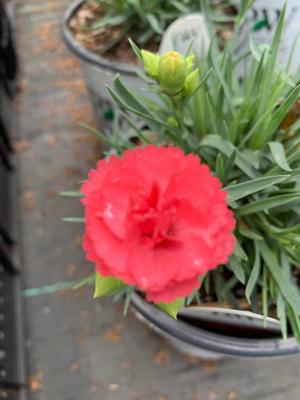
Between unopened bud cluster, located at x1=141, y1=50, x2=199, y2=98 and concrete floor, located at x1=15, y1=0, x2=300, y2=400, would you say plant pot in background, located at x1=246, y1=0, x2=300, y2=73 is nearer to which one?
unopened bud cluster, located at x1=141, y1=50, x2=199, y2=98

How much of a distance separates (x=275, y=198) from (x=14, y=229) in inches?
25.4

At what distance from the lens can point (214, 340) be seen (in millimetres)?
578

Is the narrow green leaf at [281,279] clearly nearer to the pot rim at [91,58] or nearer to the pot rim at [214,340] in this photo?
the pot rim at [214,340]

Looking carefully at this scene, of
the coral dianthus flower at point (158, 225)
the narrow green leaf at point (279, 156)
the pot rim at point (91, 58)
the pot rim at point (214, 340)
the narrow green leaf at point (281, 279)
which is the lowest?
the pot rim at point (214, 340)

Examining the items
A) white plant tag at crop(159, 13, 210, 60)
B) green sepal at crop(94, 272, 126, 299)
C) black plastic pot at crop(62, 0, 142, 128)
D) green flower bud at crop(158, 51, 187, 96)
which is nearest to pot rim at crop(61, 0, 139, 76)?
black plastic pot at crop(62, 0, 142, 128)

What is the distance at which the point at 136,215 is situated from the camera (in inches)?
12.4

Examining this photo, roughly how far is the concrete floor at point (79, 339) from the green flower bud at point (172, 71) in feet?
1.72

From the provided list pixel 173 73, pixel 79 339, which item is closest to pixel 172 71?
pixel 173 73

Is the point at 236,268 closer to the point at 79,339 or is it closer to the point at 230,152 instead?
the point at 230,152

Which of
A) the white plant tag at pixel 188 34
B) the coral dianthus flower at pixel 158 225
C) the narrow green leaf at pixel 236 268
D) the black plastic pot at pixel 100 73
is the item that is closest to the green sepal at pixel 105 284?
the coral dianthus flower at pixel 158 225

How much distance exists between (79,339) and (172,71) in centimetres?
57

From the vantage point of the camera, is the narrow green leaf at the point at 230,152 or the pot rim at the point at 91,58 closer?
the narrow green leaf at the point at 230,152

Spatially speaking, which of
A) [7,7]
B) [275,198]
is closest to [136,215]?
[275,198]

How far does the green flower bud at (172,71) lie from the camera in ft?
1.40
